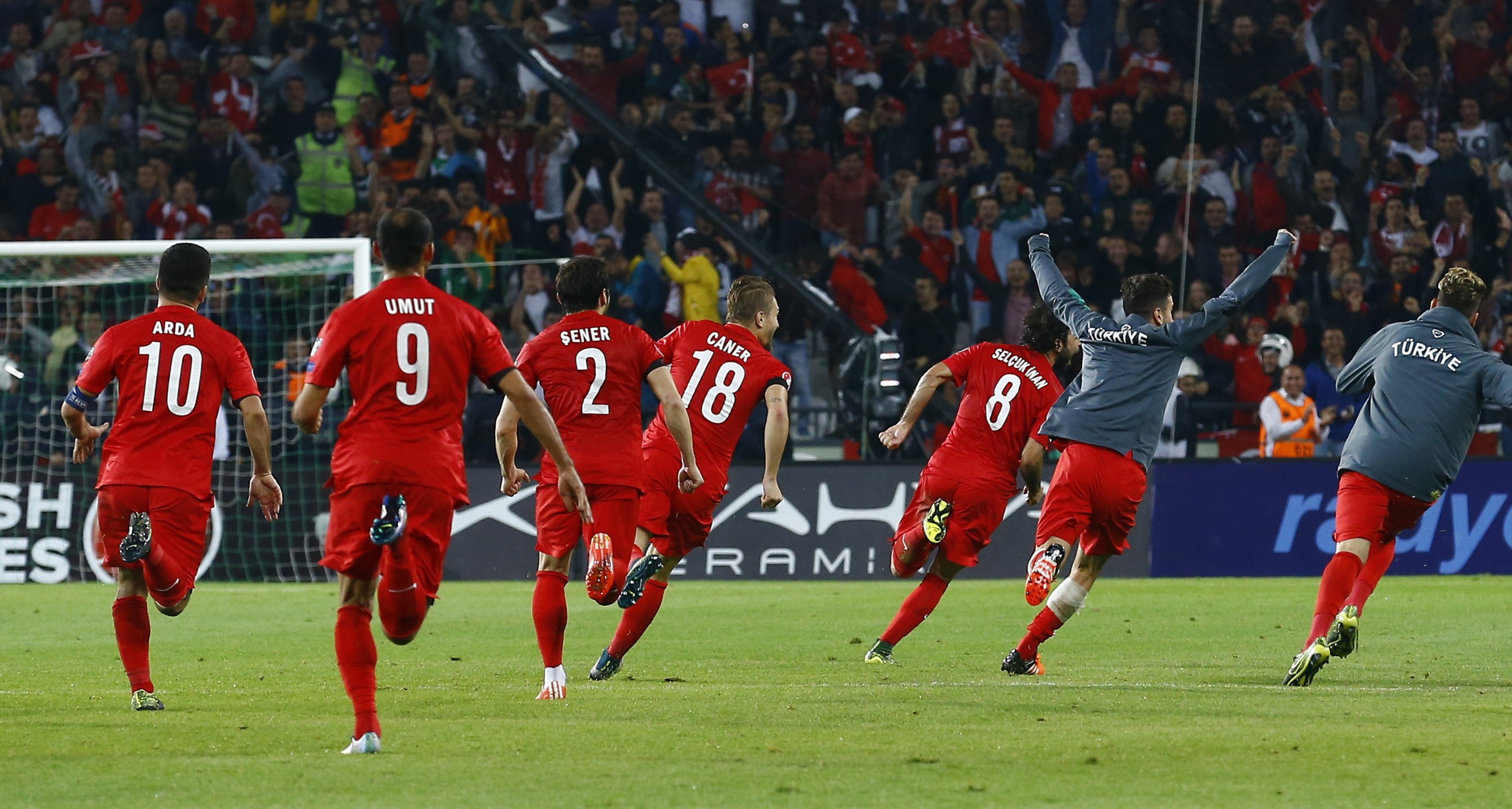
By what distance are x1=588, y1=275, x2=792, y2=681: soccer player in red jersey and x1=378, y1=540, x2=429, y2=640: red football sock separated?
2698 millimetres

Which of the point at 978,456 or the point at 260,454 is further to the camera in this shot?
the point at 978,456

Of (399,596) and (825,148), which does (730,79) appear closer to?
(825,148)

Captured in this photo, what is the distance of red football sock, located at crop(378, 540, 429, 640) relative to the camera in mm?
6402

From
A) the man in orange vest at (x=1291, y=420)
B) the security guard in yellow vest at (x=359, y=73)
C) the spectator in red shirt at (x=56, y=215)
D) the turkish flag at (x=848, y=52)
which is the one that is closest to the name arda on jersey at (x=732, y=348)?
the man in orange vest at (x=1291, y=420)

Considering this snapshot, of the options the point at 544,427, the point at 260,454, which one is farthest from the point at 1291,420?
the point at 544,427

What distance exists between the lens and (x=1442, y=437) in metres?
8.78

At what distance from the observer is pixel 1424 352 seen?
8.82m

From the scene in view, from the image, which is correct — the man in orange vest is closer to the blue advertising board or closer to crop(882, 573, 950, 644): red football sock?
the blue advertising board

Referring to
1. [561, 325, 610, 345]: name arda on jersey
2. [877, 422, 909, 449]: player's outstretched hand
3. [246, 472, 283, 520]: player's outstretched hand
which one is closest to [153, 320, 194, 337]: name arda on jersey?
[246, 472, 283, 520]: player's outstretched hand

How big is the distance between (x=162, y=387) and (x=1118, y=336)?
14.5 feet

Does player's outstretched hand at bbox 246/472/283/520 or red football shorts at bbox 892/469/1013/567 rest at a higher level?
player's outstretched hand at bbox 246/472/283/520

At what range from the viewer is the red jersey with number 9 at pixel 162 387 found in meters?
8.05

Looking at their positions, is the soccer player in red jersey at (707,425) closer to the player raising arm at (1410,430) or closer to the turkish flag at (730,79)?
the player raising arm at (1410,430)

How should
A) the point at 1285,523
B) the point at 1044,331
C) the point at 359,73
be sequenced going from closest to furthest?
the point at 1044,331 < the point at 1285,523 < the point at 359,73
